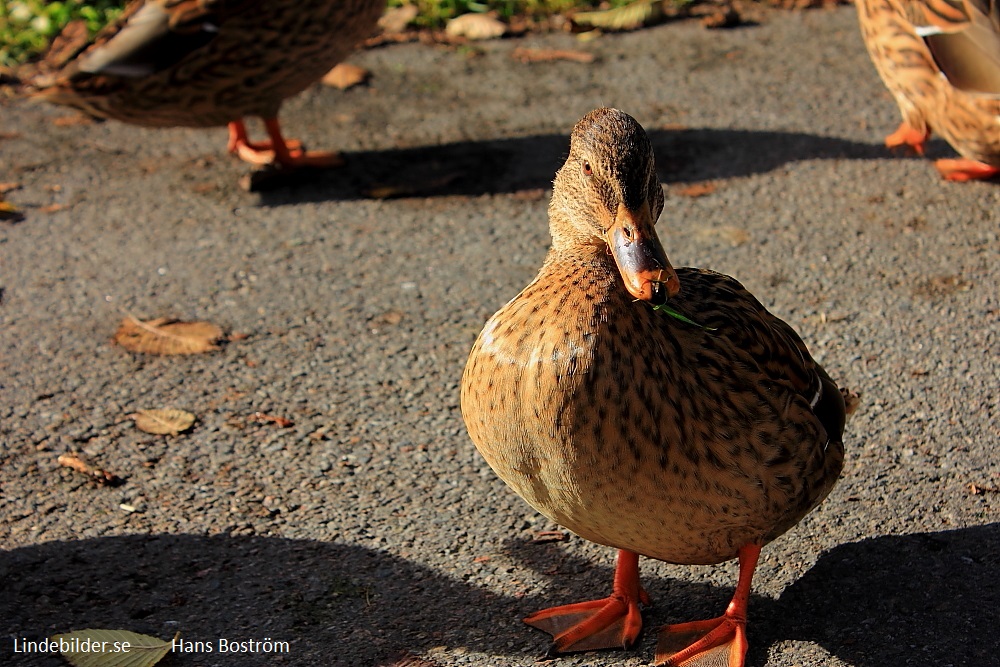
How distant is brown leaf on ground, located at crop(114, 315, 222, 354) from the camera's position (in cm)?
465

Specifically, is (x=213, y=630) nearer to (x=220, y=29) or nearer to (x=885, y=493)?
(x=885, y=493)

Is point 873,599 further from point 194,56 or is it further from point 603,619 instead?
point 194,56

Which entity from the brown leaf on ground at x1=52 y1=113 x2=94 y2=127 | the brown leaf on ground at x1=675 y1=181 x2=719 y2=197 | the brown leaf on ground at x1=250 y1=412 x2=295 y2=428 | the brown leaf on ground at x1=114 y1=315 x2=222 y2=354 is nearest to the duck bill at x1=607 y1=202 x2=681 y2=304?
the brown leaf on ground at x1=250 y1=412 x2=295 y2=428

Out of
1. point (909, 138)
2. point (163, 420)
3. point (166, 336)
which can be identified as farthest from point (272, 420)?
point (909, 138)

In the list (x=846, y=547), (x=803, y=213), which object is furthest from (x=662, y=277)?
(x=803, y=213)

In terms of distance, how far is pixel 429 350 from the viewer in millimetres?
4617

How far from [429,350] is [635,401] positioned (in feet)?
6.57

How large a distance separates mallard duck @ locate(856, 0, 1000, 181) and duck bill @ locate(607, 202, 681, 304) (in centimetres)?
305

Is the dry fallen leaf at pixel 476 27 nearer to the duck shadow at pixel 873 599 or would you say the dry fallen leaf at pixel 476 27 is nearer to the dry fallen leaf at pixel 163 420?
the dry fallen leaf at pixel 163 420

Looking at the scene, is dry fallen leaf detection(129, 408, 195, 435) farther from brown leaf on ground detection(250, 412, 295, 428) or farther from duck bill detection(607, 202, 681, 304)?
duck bill detection(607, 202, 681, 304)

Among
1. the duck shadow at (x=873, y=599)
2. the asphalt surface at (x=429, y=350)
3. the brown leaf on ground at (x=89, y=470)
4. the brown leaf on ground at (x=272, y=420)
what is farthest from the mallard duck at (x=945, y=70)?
the brown leaf on ground at (x=89, y=470)

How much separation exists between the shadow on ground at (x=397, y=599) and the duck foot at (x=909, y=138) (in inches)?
108

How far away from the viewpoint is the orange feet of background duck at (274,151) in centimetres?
602

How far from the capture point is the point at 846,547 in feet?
11.4
